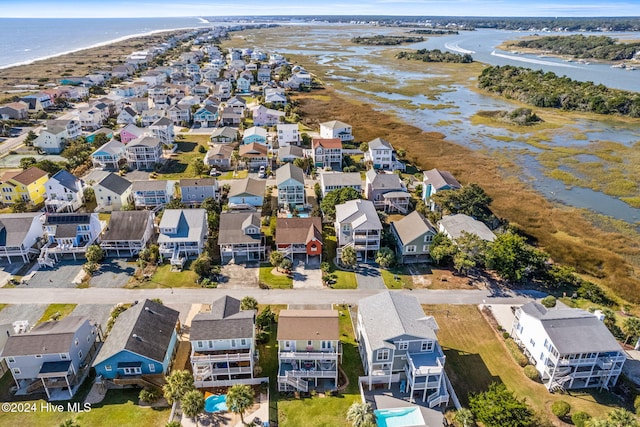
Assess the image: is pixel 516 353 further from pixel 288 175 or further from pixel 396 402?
pixel 288 175

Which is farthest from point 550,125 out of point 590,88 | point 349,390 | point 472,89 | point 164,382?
point 164,382

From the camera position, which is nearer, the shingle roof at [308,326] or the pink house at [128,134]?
the shingle roof at [308,326]

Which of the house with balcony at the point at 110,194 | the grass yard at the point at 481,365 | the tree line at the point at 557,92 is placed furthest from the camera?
the tree line at the point at 557,92

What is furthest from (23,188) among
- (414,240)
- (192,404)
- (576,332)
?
(576,332)

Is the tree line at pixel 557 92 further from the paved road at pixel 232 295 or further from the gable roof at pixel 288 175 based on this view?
the paved road at pixel 232 295

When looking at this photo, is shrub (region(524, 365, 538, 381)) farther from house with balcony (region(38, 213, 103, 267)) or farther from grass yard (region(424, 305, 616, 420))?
house with balcony (region(38, 213, 103, 267))

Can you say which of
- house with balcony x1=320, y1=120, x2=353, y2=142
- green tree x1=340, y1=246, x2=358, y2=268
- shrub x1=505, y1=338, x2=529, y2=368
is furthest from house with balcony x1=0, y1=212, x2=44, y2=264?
house with balcony x1=320, y1=120, x2=353, y2=142

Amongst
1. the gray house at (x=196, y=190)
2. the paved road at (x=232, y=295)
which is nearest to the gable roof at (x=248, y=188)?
the gray house at (x=196, y=190)
